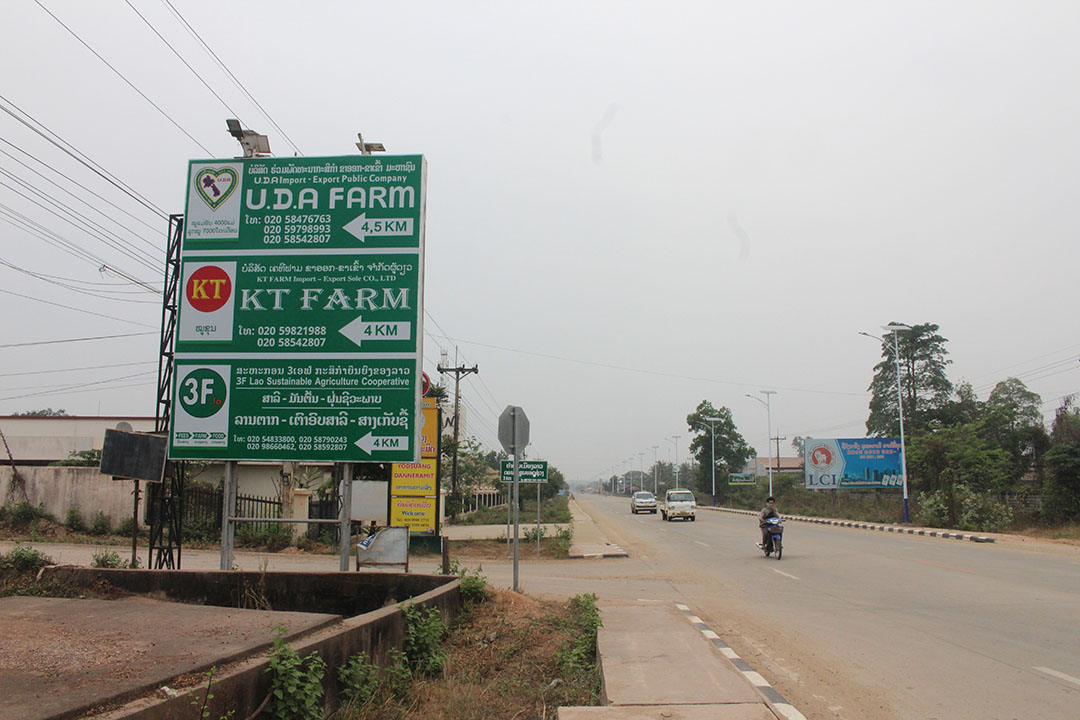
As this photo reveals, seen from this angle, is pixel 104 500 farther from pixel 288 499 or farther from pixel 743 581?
pixel 743 581

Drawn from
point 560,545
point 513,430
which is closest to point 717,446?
point 560,545

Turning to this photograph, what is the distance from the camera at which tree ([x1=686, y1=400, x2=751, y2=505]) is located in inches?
3533

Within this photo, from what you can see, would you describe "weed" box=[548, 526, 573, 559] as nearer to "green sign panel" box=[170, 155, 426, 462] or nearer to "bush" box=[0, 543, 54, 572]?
"green sign panel" box=[170, 155, 426, 462]

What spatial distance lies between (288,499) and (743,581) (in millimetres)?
13070

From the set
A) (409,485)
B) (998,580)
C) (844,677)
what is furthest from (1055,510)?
(844,677)

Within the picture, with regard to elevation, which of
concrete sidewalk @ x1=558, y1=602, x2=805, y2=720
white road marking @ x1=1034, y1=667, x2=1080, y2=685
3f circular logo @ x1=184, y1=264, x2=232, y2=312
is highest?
3f circular logo @ x1=184, y1=264, x2=232, y2=312

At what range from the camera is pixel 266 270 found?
31.9 feet

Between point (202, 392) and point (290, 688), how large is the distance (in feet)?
20.0

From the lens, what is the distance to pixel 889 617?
10367 millimetres

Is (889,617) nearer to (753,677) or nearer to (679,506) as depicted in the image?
(753,677)

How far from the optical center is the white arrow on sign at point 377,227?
31.9ft

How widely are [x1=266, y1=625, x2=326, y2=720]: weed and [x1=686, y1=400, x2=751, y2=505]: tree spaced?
85.1 metres

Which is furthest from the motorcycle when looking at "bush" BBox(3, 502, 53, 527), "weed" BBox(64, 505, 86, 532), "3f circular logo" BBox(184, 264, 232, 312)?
"bush" BBox(3, 502, 53, 527)

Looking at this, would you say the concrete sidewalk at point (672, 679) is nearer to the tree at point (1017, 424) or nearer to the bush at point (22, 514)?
the bush at point (22, 514)
